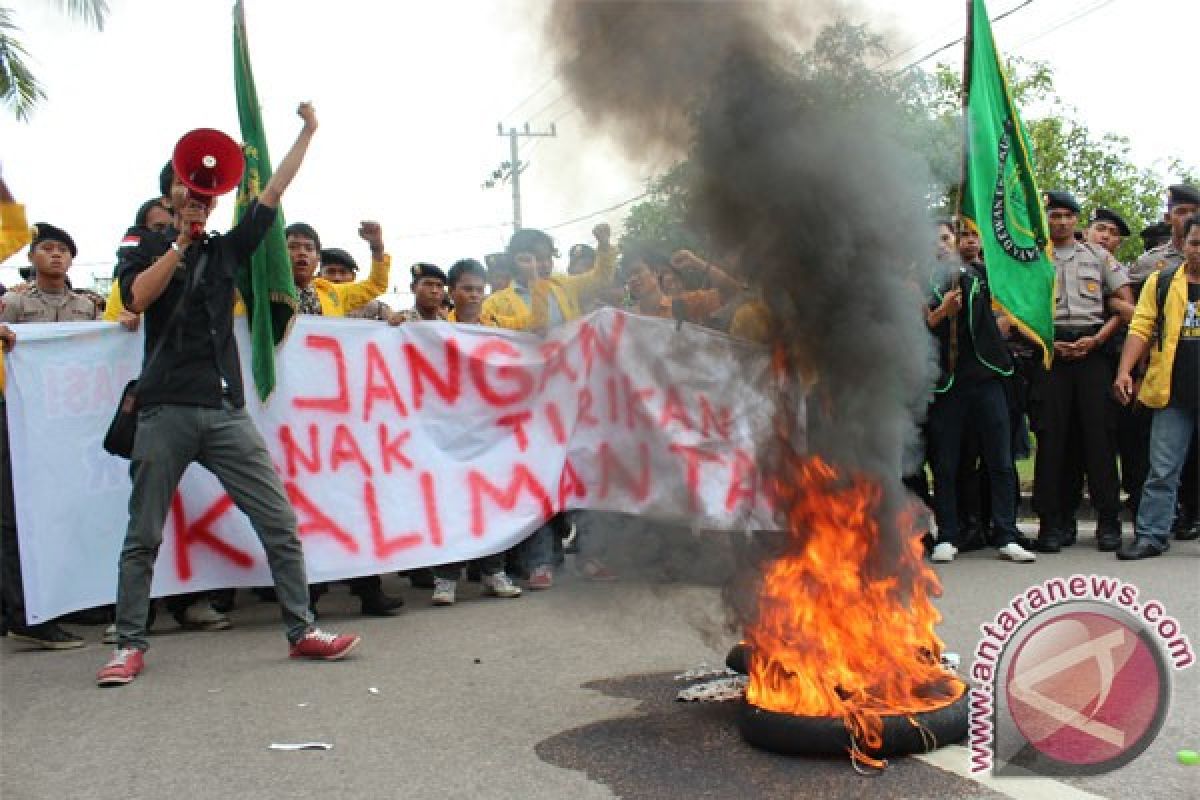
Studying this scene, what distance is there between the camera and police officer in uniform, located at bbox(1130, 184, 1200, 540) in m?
7.38

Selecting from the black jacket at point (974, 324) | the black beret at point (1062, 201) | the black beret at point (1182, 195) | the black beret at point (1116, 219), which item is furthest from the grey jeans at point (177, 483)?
the black beret at point (1116, 219)

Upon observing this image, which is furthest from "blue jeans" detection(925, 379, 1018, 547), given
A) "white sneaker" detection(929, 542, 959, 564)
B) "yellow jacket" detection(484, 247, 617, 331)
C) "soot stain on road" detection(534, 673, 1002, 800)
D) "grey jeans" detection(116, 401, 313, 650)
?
"grey jeans" detection(116, 401, 313, 650)

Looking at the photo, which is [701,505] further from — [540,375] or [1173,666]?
[1173,666]

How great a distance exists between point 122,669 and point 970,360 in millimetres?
5232

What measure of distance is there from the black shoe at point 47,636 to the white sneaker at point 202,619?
0.54 metres

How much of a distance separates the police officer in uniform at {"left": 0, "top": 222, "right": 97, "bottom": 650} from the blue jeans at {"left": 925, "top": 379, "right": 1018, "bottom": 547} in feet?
17.0

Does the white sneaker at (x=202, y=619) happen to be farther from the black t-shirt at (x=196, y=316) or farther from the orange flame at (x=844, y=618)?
the orange flame at (x=844, y=618)

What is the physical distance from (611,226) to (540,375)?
103 inches

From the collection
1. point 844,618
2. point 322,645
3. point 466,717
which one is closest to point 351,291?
point 322,645

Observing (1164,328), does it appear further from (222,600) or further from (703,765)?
(222,600)

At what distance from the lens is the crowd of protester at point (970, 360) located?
20.0ft

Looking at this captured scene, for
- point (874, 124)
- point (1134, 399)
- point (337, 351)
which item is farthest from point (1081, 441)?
point (337, 351)

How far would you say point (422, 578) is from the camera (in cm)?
700

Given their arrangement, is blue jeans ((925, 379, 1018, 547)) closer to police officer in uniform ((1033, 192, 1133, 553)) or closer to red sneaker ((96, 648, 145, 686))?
police officer in uniform ((1033, 192, 1133, 553))
